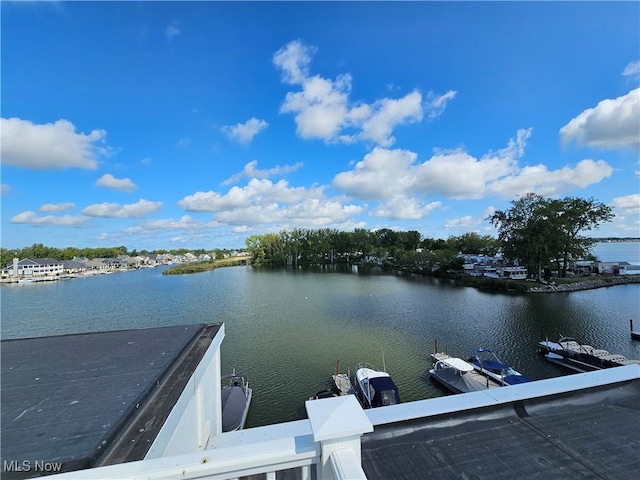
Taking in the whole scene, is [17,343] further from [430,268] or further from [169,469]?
[430,268]

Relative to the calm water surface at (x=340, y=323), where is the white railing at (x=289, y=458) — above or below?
above

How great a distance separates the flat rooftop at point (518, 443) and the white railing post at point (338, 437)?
31.4 inches

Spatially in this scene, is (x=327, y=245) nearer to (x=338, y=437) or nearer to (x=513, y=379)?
(x=513, y=379)

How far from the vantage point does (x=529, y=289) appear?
25.6m

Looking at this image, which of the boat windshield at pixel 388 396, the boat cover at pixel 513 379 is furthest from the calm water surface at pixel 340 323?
the boat cover at pixel 513 379

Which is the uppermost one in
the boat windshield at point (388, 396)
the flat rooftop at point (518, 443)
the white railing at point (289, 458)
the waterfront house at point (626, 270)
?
the white railing at point (289, 458)

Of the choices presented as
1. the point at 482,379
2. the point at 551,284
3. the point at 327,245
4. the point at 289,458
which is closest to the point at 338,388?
the point at 482,379

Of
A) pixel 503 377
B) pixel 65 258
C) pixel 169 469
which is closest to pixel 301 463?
pixel 169 469

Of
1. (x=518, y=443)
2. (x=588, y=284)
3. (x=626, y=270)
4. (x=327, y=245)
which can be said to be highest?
(x=327, y=245)

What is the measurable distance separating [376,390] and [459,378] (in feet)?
11.4

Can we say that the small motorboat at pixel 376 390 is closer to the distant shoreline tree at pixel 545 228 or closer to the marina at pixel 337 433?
the marina at pixel 337 433

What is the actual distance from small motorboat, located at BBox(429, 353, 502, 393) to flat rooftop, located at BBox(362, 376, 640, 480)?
8.09 metres

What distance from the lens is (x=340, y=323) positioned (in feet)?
56.3

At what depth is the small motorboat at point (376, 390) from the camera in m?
8.01
